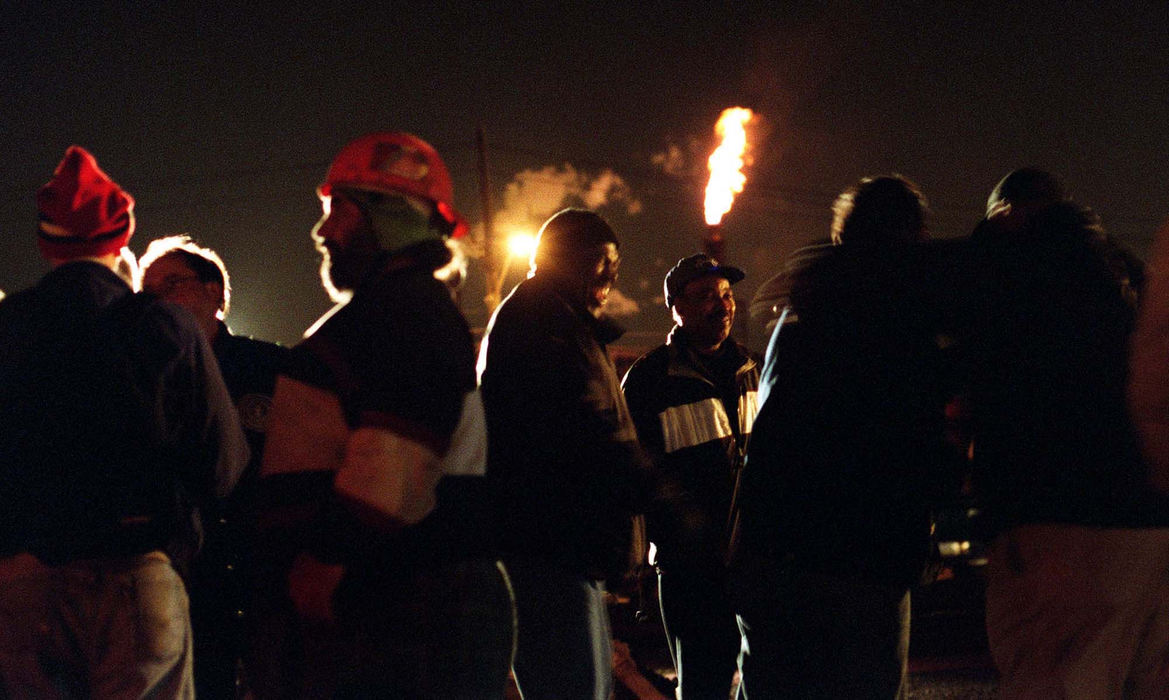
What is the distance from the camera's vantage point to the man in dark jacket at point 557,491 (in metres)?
2.42

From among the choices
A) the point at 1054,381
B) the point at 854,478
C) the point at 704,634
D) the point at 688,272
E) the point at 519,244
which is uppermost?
the point at 519,244

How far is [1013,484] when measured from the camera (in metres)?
2.06

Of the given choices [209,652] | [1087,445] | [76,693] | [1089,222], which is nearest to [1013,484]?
[1087,445]

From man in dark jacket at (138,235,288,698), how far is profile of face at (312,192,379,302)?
116 cm

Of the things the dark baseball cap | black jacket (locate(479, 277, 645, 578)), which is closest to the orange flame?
the dark baseball cap

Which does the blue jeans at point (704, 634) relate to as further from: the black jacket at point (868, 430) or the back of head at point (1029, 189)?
the back of head at point (1029, 189)

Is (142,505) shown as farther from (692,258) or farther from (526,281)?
(692,258)

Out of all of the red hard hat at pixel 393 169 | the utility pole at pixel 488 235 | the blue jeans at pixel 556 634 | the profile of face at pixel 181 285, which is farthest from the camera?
the utility pole at pixel 488 235

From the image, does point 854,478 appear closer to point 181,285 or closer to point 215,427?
point 215,427

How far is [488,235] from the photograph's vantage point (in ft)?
61.3

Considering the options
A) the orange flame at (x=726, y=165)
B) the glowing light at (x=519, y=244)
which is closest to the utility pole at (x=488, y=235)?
the glowing light at (x=519, y=244)

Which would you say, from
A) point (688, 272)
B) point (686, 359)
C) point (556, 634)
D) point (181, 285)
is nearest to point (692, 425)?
point (686, 359)

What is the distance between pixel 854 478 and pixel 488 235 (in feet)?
56.0

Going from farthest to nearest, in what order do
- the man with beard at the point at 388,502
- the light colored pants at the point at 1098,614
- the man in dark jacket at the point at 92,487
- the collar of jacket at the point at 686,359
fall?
the collar of jacket at the point at 686,359, the man in dark jacket at the point at 92,487, the light colored pants at the point at 1098,614, the man with beard at the point at 388,502
